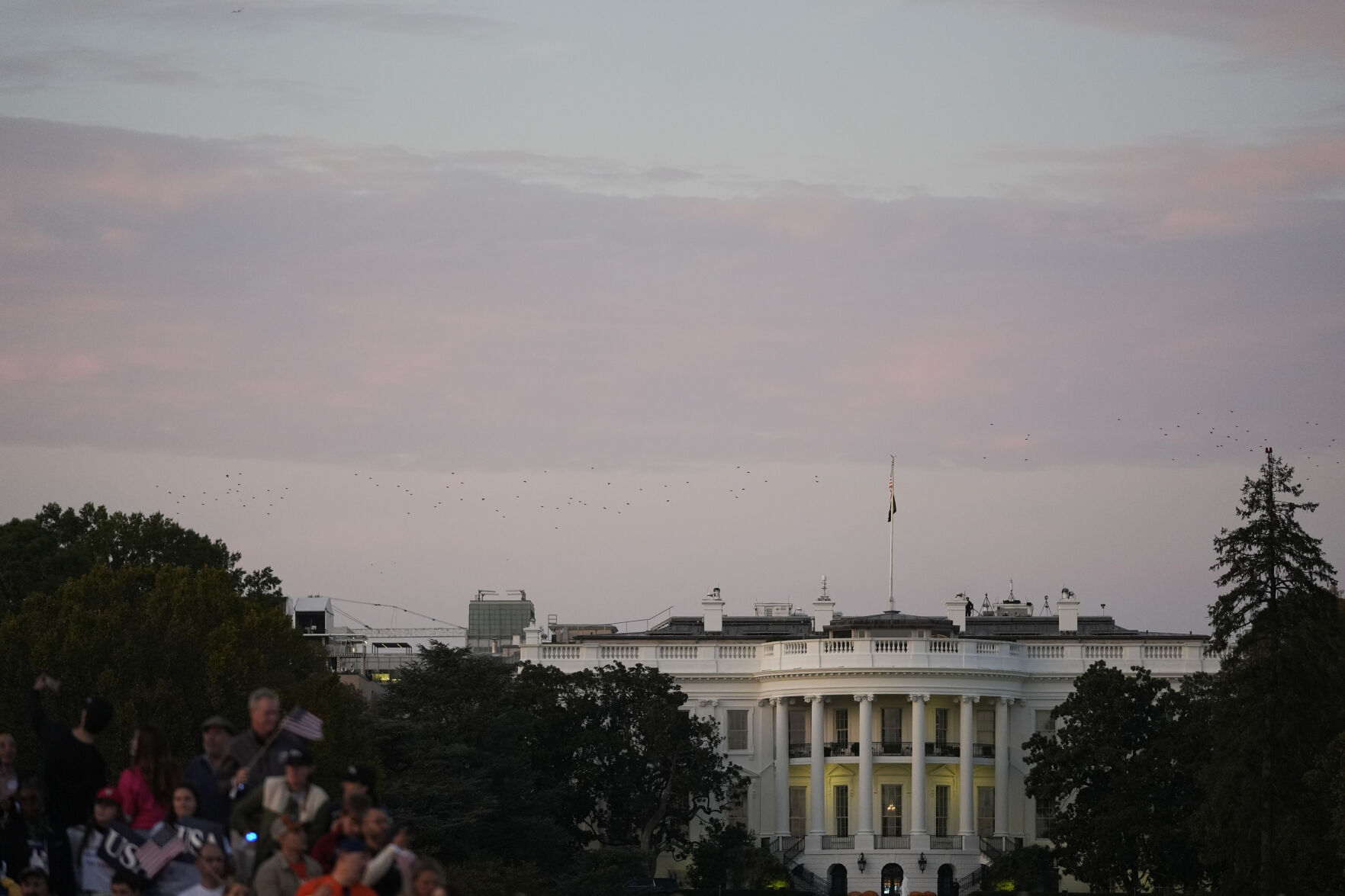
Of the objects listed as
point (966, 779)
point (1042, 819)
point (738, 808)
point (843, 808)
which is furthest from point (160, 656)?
point (1042, 819)

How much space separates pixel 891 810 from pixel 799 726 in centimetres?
586

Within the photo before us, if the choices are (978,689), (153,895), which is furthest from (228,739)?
(978,689)

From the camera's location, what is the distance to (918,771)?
10988 cm

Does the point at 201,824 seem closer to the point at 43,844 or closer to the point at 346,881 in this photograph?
the point at 43,844

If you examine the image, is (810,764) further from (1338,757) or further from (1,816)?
(1,816)

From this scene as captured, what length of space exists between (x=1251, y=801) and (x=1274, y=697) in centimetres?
290

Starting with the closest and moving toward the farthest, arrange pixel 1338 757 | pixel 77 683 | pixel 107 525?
pixel 77 683, pixel 1338 757, pixel 107 525

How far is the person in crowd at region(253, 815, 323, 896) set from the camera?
2266 cm

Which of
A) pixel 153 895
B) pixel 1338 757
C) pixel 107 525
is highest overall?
pixel 107 525

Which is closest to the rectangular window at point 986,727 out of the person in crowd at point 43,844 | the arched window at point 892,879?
the arched window at point 892,879

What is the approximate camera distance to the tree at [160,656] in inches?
2522

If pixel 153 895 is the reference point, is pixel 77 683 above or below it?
above

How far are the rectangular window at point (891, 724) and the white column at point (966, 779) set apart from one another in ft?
8.87

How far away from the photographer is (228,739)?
2450 cm
